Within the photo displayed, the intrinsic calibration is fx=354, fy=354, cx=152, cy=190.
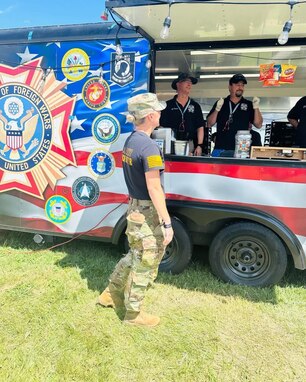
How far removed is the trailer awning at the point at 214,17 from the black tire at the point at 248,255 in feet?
6.17

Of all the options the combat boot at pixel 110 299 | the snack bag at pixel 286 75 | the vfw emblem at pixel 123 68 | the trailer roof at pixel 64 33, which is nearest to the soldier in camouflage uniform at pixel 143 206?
the combat boot at pixel 110 299

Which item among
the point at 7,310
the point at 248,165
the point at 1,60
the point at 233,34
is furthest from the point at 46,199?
the point at 233,34

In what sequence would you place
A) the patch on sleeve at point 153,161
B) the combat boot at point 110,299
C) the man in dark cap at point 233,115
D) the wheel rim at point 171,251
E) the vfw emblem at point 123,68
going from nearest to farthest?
the patch on sleeve at point 153,161 → the combat boot at point 110,299 → the vfw emblem at point 123,68 → the wheel rim at point 171,251 → the man in dark cap at point 233,115

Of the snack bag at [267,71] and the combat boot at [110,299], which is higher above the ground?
the snack bag at [267,71]

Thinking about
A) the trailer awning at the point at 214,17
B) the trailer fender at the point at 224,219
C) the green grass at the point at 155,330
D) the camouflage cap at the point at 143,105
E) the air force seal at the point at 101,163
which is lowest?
the green grass at the point at 155,330

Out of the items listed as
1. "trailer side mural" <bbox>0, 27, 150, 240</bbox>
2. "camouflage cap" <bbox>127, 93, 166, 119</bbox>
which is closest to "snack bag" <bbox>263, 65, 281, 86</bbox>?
"trailer side mural" <bbox>0, 27, 150, 240</bbox>

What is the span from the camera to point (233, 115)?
4184 millimetres

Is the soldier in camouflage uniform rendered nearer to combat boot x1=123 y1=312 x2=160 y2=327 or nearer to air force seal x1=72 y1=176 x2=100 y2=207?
combat boot x1=123 y1=312 x2=160 y2=327

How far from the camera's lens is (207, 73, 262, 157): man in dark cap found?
13.6 ft

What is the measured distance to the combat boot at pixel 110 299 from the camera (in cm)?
315

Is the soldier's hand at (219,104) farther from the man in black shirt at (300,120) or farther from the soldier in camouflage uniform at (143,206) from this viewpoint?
the soldier in camouflage uniform at (143,206)

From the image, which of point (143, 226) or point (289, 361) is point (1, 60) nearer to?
point (143, 226)

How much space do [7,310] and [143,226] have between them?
145 centimetres

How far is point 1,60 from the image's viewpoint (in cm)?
389
